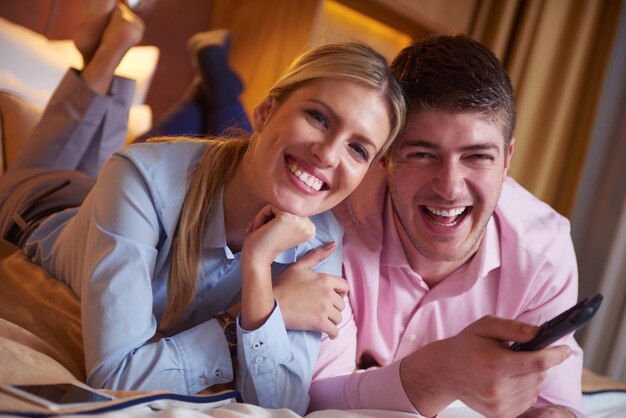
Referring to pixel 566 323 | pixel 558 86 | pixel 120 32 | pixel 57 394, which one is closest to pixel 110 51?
pixel 120 32

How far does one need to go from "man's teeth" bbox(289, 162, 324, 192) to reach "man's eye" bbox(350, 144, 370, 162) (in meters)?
0.09

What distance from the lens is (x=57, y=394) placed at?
0.77m

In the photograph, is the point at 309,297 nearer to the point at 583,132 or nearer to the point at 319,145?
the point at 319,145

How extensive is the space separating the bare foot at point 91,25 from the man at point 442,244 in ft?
3.44

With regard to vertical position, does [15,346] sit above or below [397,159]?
below

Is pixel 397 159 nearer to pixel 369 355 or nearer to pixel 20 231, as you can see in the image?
pixel 369 355

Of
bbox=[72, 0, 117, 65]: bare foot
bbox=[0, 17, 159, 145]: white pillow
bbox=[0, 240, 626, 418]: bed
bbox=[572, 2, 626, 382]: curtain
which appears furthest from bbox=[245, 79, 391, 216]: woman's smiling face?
bbox=[572, 2, 626, 382]: curtain

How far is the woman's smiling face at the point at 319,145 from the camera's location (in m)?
1.15

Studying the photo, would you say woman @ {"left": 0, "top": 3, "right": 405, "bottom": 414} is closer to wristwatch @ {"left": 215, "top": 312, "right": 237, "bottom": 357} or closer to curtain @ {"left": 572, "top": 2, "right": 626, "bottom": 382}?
wristwatch @ {"left": 215, "top": 312, "right": 237, "bottom": 357}

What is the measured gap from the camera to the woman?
1.03 metres

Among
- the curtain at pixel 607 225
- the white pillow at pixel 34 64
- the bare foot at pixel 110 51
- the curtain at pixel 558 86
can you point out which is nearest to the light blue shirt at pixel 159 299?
the bare foot at pixel 110 51

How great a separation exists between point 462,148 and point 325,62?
0.32 m

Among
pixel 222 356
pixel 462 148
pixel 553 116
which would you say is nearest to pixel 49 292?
pixel 222 356

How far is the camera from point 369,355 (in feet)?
4.63
